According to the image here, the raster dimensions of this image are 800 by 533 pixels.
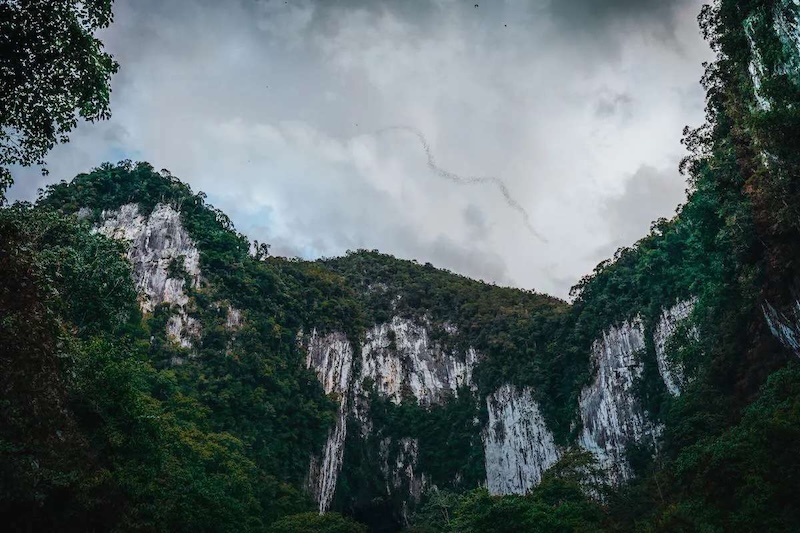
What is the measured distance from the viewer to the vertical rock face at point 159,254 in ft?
126

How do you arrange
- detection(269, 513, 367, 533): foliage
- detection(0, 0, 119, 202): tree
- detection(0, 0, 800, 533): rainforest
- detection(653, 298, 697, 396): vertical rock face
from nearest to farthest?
1. detection(0, 0, 119, 202): tree
2. detection(0, 0, 800, 533): rainforest
3. detection(269, 513, 367, 533): foliage
4. detection(653, 298, 697, 396): vertical rock face

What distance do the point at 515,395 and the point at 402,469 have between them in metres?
11.6

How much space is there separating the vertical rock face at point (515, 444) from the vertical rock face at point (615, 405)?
4.46 m

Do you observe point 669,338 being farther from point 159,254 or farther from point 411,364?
point 159,254

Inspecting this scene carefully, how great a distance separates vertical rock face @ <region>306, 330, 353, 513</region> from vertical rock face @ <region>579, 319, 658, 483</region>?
60.3 ft

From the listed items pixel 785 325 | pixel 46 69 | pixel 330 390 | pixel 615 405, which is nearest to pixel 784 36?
pixel 785 325

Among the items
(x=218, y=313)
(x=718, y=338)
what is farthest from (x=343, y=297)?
(x=718, y=338)

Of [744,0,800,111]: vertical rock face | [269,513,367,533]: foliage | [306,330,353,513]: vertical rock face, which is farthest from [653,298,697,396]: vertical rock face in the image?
[306,330,353,513]: vertical rock face

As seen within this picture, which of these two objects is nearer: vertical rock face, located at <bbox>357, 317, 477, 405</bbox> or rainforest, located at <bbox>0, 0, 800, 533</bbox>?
rainforest, located at <bbox>0, 0, 800, 533</bbox>

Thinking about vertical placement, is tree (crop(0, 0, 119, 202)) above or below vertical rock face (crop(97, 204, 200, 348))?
below

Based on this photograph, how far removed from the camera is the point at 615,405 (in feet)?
109

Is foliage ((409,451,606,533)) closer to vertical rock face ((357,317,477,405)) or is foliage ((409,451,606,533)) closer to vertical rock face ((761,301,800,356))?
vertical rock face ((761,301,800,356))

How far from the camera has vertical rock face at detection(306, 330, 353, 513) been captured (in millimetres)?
40031

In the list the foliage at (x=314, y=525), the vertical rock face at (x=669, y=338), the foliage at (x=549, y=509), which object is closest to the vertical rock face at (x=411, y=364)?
the vertical rock face at (x=669, y=338)
